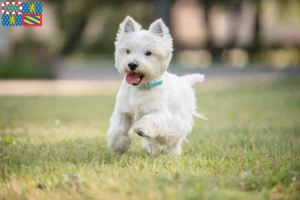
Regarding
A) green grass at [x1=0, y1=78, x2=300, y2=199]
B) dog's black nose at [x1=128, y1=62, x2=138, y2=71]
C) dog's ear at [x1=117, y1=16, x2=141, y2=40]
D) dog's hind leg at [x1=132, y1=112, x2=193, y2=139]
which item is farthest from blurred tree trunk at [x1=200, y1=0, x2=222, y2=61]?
dog's black nose at [x1=128, y1=62, x2=138, y2=71]

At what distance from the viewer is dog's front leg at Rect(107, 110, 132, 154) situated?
604 cm

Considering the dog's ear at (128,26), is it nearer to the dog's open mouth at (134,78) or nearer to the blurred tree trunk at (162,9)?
the dog's open mouth at (134,78)

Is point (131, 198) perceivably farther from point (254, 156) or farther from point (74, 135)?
point (74, 135)

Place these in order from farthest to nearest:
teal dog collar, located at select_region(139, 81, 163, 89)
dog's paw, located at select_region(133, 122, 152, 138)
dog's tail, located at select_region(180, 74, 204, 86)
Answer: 1. dog's tail, located at select_region(180, 74, 204, 86)
2. teal dog collar, located at select_region(139, 81, 163, 89)
3. dog's paw, located at select_region(133, 122, 152, 138)

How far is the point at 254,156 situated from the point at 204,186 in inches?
61.3

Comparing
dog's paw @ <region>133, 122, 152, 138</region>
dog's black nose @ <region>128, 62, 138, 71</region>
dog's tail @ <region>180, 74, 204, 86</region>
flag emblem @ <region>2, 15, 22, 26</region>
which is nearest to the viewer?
dog's paw @ <region>133, 122, 152, 138</region>

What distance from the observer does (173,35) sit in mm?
30703

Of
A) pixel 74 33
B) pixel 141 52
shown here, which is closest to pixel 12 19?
pixel 141 52

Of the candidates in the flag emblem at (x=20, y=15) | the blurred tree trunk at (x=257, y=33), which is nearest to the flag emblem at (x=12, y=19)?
the flag emblem at (x=20, y=15)

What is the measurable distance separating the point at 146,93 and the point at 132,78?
0.25m

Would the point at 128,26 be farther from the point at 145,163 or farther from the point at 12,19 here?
the point at 145,163

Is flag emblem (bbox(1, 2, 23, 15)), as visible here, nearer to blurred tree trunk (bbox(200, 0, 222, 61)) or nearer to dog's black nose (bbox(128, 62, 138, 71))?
dog's black nose (bbox(128, 62, 138, 71))

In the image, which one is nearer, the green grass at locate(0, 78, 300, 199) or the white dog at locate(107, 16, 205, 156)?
the green grass at locate(0, 78, 300, 199)

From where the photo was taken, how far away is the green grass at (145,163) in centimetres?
423
